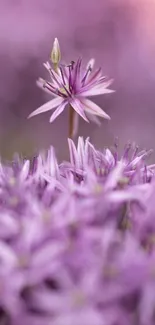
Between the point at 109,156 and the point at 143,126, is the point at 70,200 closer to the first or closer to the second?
the point at 109,156

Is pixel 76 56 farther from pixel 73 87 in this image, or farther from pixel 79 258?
pixel 79 258

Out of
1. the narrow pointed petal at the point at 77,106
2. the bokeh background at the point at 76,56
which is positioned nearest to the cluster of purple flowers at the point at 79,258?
the narrow pointed petal at the point at 77,106

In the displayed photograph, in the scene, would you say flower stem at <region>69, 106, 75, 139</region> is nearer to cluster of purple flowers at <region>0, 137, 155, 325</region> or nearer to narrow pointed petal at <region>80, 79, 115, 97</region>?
narrow pointed petal at <region>80, 79, 115, 97</region>

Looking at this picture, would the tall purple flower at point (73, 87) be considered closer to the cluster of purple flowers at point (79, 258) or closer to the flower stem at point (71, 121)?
the flower stem at point (71, 121)

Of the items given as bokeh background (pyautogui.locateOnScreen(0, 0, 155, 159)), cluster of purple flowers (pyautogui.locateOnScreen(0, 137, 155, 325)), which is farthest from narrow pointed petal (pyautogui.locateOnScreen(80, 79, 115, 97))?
bokeh background (pyautogui.locateOnScreen(0, 0, 155, 159))

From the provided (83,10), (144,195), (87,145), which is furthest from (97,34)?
(144,195)

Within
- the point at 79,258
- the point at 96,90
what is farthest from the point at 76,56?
the point at 79,258

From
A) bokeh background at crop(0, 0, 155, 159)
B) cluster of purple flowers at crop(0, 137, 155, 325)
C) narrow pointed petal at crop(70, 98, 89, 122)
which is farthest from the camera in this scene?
bokeh background at crop(0, 0, 155, 159)
